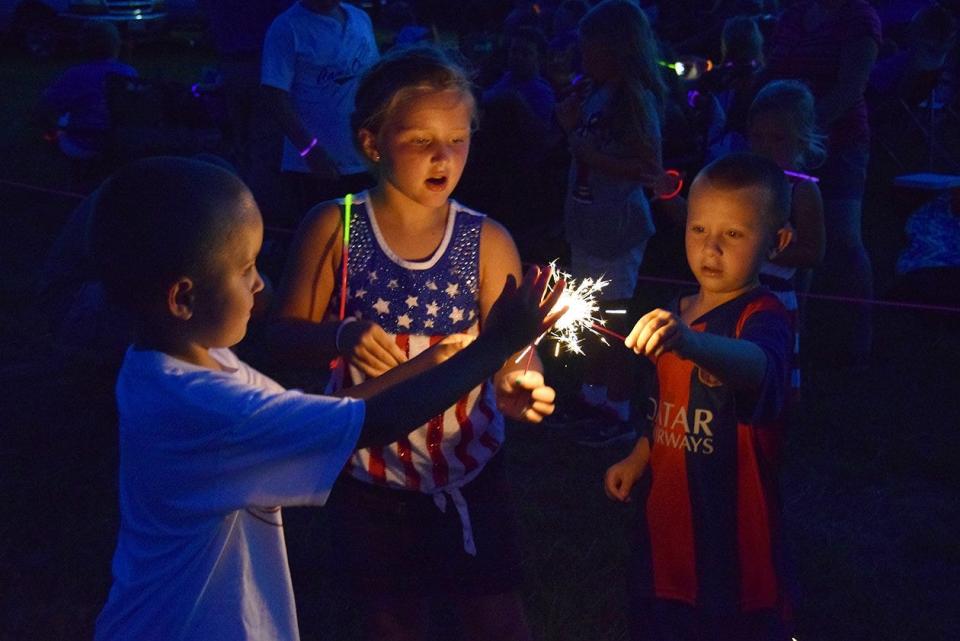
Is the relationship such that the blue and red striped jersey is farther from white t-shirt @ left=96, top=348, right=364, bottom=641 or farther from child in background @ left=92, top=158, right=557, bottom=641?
white t-shirt @ left=96, top=348, right=364, bottom=641

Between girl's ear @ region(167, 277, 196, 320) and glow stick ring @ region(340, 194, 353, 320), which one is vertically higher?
girl's ear @ region(167, 277, 196, 320)

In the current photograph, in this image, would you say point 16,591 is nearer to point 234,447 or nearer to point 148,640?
point 148,640

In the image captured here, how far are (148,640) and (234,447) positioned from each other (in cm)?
46

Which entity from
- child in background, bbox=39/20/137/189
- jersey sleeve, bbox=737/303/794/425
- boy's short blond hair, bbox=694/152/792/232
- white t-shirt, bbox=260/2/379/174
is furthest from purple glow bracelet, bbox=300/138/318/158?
child in background, bbox=39/20/137/189

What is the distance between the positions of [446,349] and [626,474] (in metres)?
0.77

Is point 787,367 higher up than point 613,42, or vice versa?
point 613,42

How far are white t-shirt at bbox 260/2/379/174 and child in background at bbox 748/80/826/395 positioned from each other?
2409mm

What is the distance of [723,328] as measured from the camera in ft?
9.14

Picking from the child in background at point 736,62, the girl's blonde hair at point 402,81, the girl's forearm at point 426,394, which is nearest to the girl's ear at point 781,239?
the girl's blonde hair at point 402,81

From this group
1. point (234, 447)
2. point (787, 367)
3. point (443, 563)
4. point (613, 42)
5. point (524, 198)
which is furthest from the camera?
point (524, 198)

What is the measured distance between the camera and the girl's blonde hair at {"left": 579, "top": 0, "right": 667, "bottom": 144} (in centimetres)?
518

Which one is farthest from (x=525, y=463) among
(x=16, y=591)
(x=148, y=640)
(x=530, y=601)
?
(x=148, y=640)

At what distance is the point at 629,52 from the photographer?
5184 millimetres

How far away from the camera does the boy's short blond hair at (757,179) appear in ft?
9.32
